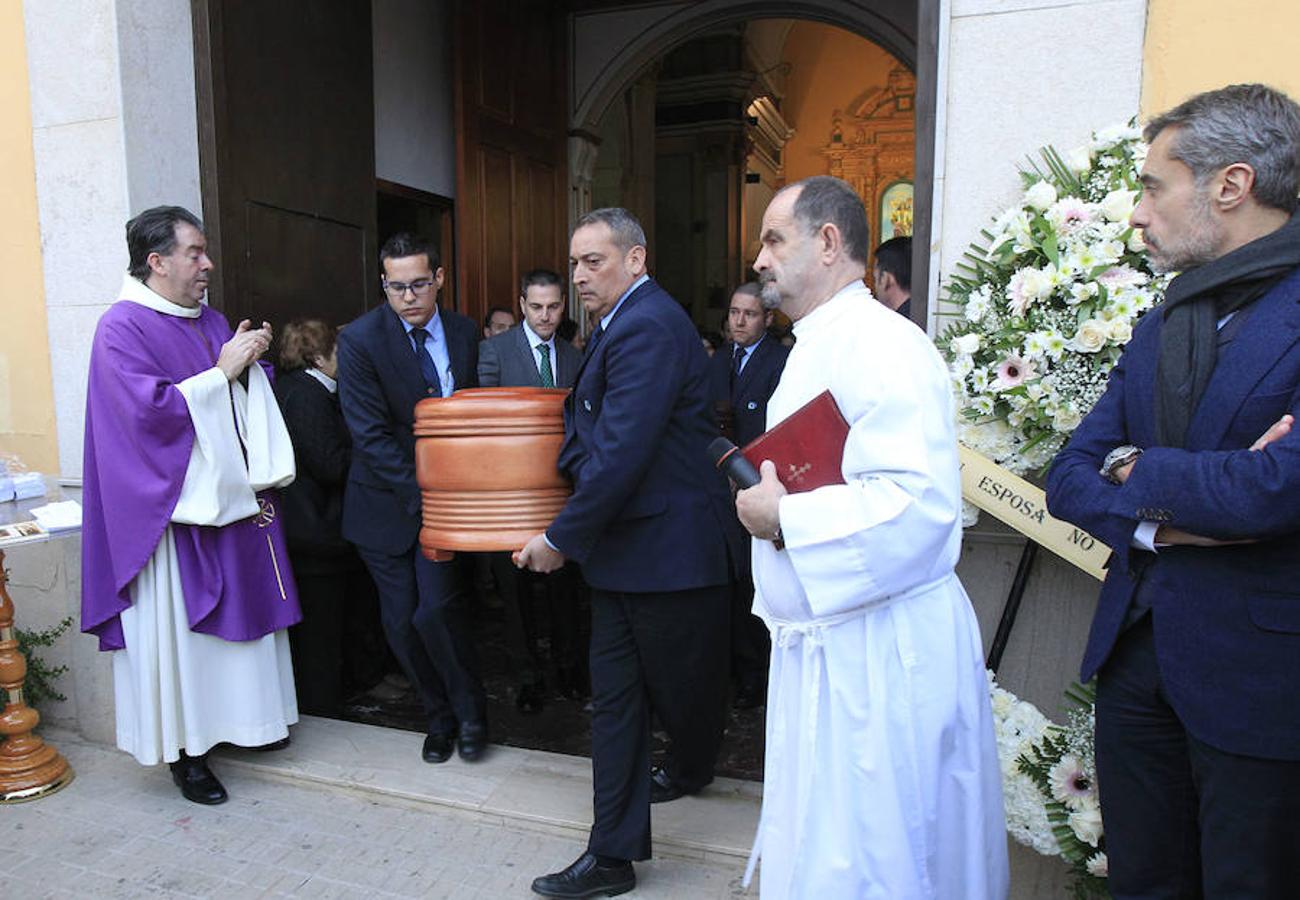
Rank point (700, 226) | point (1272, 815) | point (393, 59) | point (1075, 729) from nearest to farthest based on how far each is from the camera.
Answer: point (1272, 815), point (1075, 729), point (393, 59), point (700, 226)

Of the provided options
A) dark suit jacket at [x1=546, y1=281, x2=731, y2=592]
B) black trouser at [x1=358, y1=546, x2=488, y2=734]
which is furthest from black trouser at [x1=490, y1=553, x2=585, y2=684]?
dark suit jacket at [x1=546, y1=281, x2=731, y2=592]

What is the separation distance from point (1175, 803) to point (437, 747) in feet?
8.69

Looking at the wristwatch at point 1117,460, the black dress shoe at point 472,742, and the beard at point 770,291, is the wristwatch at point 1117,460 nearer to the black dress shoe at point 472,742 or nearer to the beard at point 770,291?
the beard at point 770,291

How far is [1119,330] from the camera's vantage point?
7.32 ft

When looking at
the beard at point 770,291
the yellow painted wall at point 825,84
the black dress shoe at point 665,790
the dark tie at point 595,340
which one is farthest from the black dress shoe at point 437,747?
the yellow painted wall at point 825,84

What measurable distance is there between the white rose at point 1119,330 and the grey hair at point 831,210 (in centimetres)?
69

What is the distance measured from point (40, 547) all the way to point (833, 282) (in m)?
3.81

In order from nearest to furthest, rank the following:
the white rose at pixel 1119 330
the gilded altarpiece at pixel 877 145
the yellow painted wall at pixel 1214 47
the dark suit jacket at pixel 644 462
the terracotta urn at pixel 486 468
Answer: the white rose at pixel 1119 330 → the yellow painted wall at pixel 1214 47 → the dark suit jacket at pixel 644 462 → the terracotta urn at pixel 486 468 → the gilded altarpiece at pixel 877 145

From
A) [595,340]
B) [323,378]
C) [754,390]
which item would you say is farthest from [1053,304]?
[323,378]

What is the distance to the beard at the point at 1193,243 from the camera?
1.68 meters

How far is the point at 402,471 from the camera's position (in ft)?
11.4

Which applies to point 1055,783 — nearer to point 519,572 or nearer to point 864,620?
point 864,620

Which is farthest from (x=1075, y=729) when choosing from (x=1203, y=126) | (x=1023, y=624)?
(x=1203, y=126)

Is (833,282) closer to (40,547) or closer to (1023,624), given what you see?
(1023,624)
